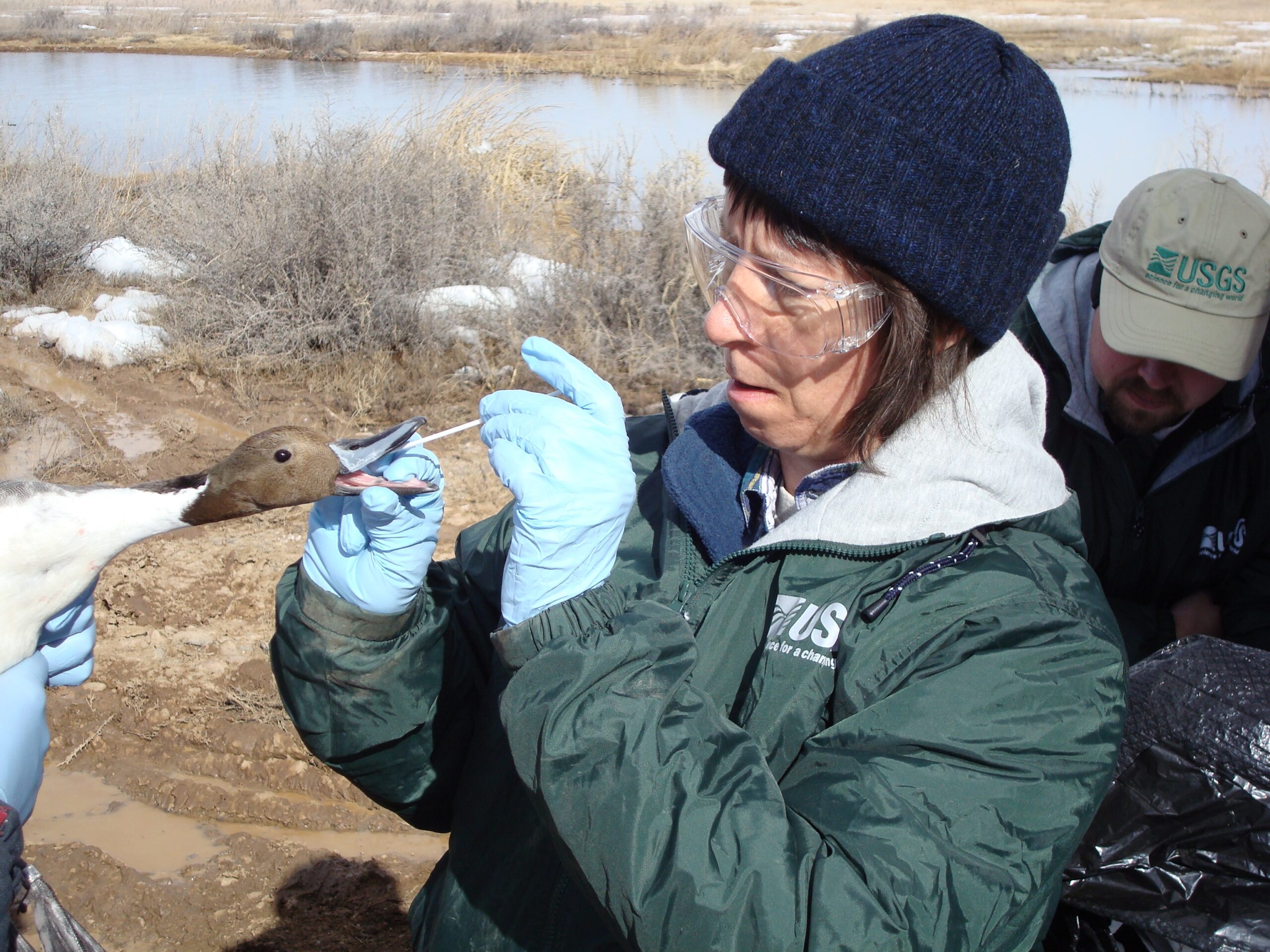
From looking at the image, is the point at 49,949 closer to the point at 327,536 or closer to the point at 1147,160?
the point at 327,536

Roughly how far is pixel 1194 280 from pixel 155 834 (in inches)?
159

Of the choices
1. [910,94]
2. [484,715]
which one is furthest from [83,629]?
[910,94]

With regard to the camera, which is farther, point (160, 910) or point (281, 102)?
point (281, 102)

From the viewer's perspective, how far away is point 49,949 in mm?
1957

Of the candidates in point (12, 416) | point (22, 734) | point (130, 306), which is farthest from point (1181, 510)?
point (130, 306)

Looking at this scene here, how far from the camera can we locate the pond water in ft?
37.6

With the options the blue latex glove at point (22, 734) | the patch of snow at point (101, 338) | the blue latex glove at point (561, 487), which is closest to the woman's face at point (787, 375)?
the blue latex glove at point (561, 487)

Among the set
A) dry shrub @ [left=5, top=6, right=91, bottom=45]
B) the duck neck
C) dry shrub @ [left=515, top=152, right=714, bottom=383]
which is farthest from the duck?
dry shrub @ [left=5, top=6, right=91, bottom=45]

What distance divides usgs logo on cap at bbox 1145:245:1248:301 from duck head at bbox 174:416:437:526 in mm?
2110

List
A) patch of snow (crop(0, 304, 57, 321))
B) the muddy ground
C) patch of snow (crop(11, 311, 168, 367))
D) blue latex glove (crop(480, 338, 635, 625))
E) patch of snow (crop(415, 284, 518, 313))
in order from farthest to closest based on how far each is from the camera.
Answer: patch of snow (crop(0, 304, 57, 321)) < patch of snow (crop(415, 284, 518, 313)) < patch of snow (crop(11, 311, 168, 367)) < the muddy ground < blue latex glove (crop(480, 338, 635, 625))

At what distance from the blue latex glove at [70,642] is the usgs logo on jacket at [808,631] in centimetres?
168

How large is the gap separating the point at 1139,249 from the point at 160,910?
150 inches

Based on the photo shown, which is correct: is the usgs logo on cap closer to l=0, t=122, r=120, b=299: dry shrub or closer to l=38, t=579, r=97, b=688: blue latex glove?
l=38, t=579, r=97, b=688: blue latex glove

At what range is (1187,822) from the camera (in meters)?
1.88
